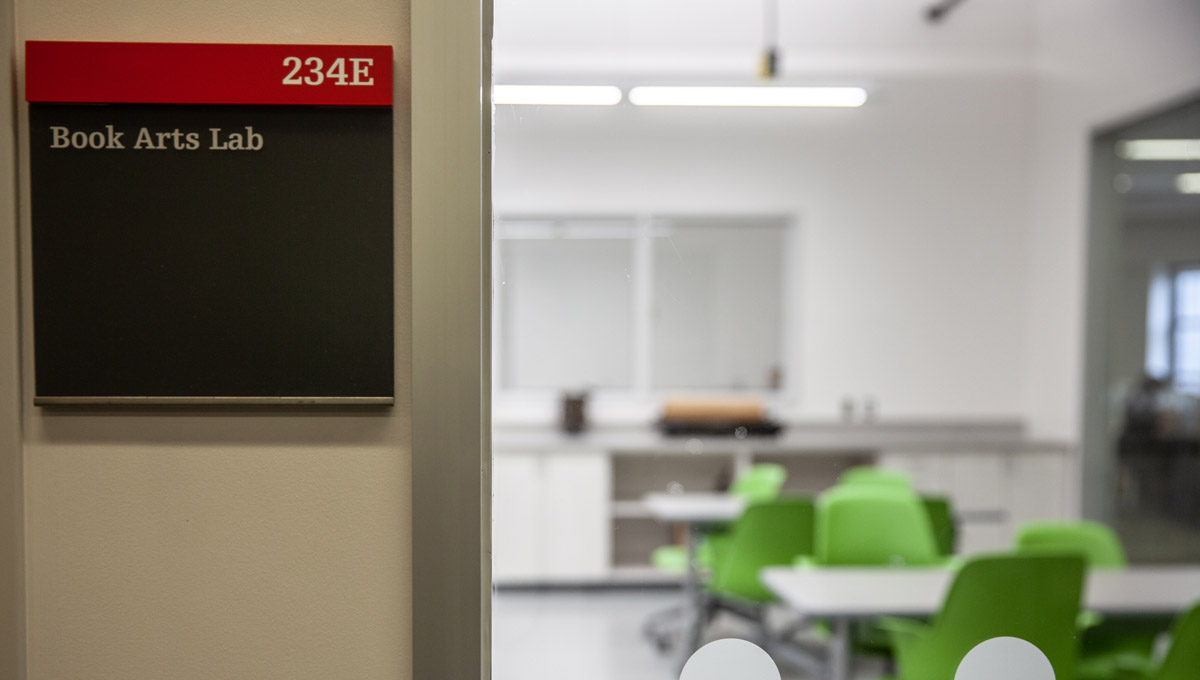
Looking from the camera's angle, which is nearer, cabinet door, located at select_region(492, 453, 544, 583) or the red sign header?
the red sign header

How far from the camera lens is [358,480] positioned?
2.92 feet

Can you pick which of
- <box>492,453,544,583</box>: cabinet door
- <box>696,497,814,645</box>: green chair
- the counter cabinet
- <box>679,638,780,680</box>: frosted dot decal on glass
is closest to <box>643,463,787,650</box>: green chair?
<box>696,497,814,645</box>: green chair

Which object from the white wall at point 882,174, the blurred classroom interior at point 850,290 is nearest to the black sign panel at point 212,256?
the blurred classroom interior at point 850,290

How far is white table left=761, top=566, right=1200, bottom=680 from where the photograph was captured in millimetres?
2234

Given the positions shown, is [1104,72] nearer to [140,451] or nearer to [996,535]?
[996,535]

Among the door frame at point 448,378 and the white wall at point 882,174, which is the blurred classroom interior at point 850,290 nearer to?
the white wall at point 882,174

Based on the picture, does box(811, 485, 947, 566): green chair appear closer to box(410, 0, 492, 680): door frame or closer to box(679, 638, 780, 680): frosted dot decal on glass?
box(679, 638, 780, 680): frosted dot decal on glass

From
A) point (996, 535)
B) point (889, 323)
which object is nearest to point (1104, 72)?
point (889, 323)

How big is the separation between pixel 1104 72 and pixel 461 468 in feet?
18.3

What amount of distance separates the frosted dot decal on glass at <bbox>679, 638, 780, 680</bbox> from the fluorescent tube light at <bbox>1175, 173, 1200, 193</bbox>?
484 cm

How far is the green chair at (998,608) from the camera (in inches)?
63.6

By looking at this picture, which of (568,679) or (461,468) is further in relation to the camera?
(568,679)

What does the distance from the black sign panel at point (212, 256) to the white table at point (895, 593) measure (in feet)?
5.81

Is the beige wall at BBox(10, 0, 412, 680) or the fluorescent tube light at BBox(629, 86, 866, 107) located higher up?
the fluorescent tube light at BBox(629, 86, 866, 107)
